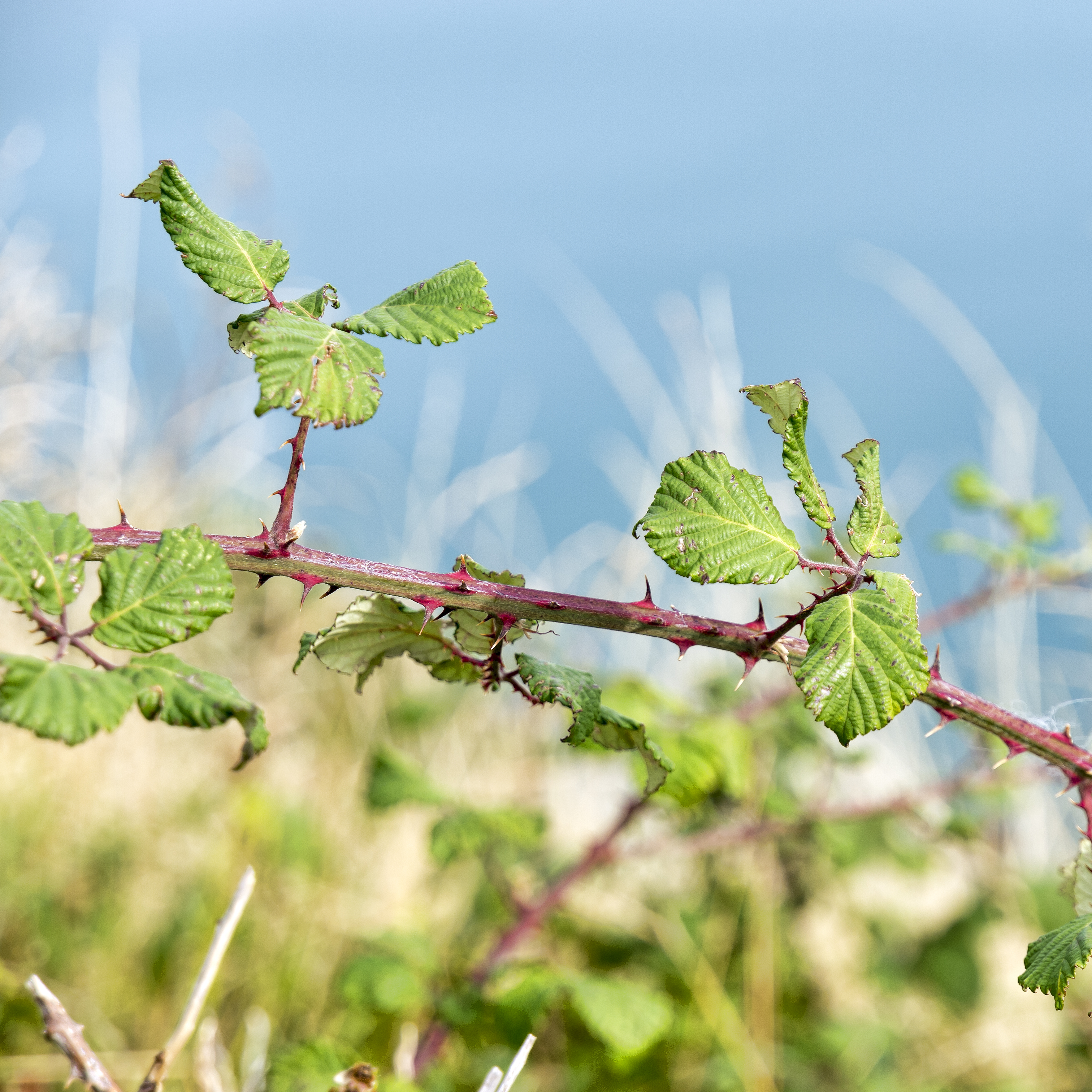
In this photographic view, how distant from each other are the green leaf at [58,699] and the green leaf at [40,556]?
0.16ft

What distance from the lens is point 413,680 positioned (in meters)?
A: 3.83

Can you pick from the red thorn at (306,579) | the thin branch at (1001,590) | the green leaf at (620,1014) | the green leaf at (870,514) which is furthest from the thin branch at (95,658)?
the thin branch at (1001,590)

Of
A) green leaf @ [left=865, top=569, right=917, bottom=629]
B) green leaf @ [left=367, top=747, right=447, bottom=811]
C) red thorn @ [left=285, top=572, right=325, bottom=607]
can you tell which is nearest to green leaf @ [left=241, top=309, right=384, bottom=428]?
red thorn @ [left=285, top=572, right=325, bottom=607]

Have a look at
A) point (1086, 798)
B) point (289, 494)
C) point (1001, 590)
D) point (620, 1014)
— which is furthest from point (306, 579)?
point (1001, 590)

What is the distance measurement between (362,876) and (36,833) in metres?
0.75

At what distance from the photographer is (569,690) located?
693 millimetres

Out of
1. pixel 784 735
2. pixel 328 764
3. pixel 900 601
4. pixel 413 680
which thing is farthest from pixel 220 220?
pixel 413 680

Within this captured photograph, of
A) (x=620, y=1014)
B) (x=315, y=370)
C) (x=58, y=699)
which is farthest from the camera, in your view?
(x=620, y=1014)

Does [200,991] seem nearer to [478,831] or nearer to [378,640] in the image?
[378,640]

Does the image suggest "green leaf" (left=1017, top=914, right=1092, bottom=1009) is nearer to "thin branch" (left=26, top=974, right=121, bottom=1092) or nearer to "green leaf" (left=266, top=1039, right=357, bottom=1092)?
"thin branch" (left=26, top=974, right=121, bottom=1092)

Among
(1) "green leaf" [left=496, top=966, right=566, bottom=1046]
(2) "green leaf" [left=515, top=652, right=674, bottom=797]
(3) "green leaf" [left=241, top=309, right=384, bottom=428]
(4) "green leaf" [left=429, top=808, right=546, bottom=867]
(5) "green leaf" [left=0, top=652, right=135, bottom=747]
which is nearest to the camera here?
(5) "green leaf" [left=0, top=652, right=135, bottom=747]

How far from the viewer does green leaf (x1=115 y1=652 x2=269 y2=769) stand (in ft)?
1.74

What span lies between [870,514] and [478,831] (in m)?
0.88

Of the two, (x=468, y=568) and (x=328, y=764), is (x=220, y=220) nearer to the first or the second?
(x=468, y=568)
